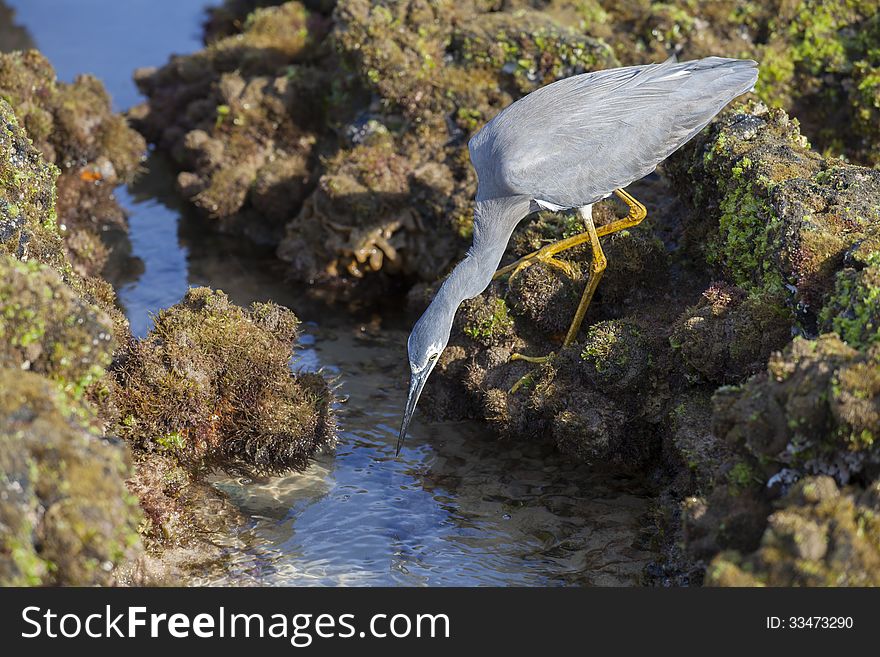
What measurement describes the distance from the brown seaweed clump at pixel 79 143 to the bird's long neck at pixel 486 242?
457 cm

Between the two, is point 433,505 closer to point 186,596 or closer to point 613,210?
point 186,596

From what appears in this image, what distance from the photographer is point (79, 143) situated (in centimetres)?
1149

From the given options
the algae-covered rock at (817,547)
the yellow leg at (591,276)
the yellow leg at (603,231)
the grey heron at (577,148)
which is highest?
the grey heron at (577,148)

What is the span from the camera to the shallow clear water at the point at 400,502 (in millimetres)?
6777

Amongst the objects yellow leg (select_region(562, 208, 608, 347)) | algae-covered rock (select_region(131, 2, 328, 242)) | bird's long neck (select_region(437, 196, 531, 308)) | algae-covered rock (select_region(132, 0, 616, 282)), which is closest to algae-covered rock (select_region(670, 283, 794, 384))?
yellow leg (select_region(562, 208, 608, 347))

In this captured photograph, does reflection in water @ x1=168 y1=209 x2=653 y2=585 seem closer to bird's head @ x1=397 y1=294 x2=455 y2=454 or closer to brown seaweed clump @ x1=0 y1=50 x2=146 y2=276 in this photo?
bird's head @ x1=397 y1=294 x2=455 y2=454

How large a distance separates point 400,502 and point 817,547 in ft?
11.6

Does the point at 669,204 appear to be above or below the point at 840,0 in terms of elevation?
below

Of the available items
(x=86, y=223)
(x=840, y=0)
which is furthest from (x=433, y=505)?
(x=840, y=0)

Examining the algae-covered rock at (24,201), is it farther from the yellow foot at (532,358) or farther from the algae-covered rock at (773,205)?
the algae-covered rock at (773,205)

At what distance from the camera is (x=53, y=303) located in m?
5.67

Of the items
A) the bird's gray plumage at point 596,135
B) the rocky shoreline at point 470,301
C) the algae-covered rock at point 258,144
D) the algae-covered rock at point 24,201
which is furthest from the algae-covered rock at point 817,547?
the algae-covered rock at point 258,144

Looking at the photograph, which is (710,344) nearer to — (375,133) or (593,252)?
(593,252)

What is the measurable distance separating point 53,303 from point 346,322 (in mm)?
4884
